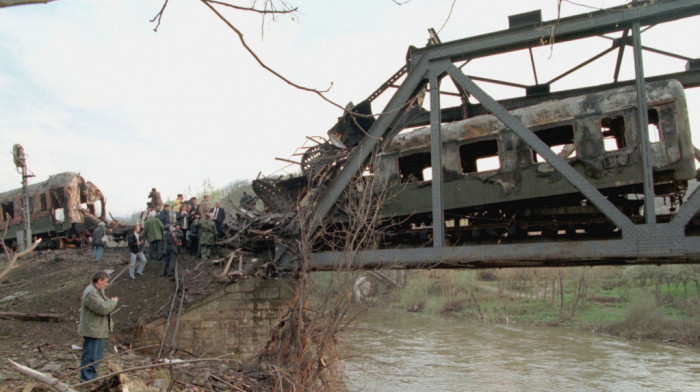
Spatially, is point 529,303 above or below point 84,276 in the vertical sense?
below

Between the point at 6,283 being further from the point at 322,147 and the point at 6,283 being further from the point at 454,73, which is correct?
the point at 454,73

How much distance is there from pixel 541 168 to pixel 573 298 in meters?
21.2

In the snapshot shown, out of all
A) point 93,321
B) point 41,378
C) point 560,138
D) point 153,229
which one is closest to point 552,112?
point 560,138

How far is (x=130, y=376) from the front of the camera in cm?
704

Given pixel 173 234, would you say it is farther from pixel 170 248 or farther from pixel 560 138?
pixel 560 138

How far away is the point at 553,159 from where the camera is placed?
8.62 metres

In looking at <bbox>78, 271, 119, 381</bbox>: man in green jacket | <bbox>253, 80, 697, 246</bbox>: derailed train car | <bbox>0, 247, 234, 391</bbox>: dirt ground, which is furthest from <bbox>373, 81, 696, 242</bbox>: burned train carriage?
<bbox>0, 247, 234, 391</bbox>: dirt ground

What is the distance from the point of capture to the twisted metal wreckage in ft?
28.2

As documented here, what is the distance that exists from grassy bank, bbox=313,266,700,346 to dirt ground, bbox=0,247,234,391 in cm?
939

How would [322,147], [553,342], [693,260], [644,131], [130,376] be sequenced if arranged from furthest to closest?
[553,342]
[322,147]
[693,260]
[644,131]
[130,376]

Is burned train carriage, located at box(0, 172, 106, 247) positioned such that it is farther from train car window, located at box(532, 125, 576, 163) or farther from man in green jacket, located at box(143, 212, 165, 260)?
train car window, located at box(532, 125, 576, 163)

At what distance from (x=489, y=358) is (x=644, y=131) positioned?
13931 mm

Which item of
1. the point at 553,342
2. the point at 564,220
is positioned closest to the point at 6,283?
the point at 564,220

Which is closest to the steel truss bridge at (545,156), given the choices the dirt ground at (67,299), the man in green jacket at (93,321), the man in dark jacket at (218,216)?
the man in green jacket at (93,321)
